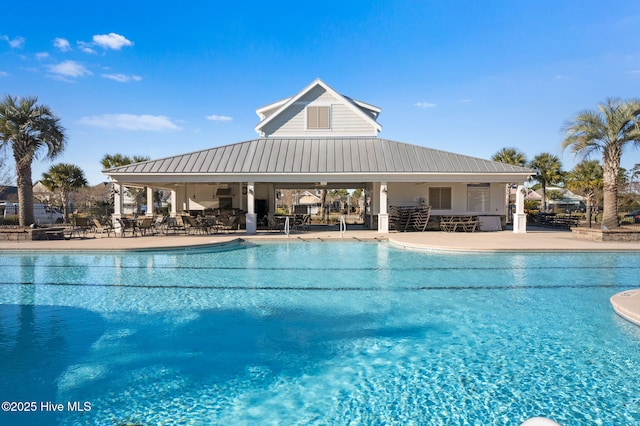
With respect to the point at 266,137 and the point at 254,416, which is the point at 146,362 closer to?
the point at 254,416

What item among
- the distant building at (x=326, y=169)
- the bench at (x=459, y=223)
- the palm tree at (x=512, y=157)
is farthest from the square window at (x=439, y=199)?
the palm tree at (x=512, y=157)

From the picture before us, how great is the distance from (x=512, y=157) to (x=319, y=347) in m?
30.3

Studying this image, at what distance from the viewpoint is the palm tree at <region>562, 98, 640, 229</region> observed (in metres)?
16.4

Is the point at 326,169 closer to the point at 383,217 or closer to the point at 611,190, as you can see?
the point at 383,217

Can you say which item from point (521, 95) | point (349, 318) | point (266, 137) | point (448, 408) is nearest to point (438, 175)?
point (521, 95)

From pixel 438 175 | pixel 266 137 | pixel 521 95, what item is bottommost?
pixel 438 175

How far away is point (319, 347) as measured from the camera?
542cm

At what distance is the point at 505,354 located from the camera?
5188 mm

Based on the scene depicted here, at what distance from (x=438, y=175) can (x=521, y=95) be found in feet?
23.2

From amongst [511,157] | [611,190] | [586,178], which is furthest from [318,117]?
[586,178]

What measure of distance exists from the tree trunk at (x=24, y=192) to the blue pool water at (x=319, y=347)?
28.6 ft

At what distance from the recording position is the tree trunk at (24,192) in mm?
17453

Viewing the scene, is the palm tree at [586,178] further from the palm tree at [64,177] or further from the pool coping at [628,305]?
the palm tree at [64,177]

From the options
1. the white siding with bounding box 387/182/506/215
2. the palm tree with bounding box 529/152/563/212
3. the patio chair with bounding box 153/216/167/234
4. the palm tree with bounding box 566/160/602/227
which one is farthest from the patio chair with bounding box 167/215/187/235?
the palm tree with bounding box 566/160/602/227
